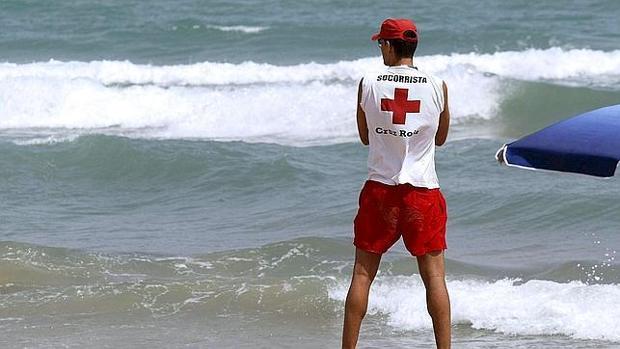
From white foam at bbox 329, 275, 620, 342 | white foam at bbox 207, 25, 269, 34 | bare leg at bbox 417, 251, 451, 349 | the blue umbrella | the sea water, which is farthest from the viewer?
white foam at bbox 207, 25, 269, 34

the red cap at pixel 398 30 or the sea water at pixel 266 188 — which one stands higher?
the red cap at pixel 398 30

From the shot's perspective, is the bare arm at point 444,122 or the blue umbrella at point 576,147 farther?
the bare arm at point 444,122

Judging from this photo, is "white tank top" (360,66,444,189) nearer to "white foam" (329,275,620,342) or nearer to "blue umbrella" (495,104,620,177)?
"blue umbrella" (495,104,620,177)

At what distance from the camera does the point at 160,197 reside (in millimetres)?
11172

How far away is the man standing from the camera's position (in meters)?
5.14

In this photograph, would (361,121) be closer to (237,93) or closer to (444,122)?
(444,122)

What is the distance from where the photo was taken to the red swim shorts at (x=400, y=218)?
204 inches

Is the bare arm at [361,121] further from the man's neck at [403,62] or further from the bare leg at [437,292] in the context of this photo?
the bare leg at [437,292]

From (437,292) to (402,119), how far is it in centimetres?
78

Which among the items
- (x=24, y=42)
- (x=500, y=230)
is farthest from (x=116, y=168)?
(x=24, y=42)

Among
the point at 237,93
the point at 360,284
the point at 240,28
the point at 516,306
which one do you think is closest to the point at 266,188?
the point at 516,306

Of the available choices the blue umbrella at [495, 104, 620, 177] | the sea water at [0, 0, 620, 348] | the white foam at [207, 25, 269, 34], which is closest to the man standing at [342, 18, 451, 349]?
the blue umbrella at [495, 104, 620, 177]

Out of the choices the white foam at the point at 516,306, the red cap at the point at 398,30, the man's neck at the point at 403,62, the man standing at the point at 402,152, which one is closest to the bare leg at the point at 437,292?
the man standing at the point at 402,152

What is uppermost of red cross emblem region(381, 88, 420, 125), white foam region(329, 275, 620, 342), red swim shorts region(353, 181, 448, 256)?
red cross emblem region(381, 88, 420, 125)
